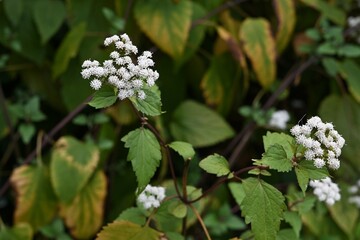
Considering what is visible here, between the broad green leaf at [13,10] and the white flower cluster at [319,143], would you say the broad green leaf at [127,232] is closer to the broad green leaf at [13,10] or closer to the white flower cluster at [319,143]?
the white flower cluster at [319,143]

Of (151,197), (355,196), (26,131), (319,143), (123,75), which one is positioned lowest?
(355,196)

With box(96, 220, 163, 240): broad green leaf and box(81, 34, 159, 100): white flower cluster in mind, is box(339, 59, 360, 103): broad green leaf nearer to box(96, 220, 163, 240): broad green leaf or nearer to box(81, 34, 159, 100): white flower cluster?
box(96, 220, 163, 240): broad green leaf

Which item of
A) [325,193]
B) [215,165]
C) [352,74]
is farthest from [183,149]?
[352,74]

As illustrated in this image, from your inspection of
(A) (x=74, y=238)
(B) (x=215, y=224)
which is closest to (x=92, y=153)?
(A) (x=74, y=238)

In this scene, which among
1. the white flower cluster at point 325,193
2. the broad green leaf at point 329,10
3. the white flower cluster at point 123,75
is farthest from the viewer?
the broad green leaf at point 329,10

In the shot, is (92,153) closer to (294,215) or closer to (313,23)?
(294,215)

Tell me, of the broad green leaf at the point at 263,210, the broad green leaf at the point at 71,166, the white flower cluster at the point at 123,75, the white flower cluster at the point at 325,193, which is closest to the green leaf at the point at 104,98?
the white flower cluster at the point at 123,75

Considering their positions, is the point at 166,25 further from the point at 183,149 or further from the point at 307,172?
the point at 307,172
